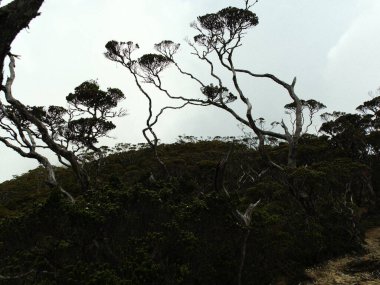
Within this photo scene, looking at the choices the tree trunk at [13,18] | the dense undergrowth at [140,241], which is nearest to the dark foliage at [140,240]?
the dense undergrowth at [140,241]

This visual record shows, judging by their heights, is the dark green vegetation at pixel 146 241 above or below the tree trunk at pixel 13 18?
below

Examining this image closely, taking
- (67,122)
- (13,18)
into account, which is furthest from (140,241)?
(67,122)

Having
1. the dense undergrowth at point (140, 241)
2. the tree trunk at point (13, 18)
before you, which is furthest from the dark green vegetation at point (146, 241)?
the tree trunk at point (13, 18)

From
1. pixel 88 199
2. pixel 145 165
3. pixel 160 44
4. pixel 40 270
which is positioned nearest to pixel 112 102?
pixel 160 44

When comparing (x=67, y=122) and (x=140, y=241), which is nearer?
(x=140, y=241)

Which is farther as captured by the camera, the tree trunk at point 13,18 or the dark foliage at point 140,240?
the dark foliage at point 140,240

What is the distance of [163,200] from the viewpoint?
8.20m

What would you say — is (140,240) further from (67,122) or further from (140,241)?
(67,122)

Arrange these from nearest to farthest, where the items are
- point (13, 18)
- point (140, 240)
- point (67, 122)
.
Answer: point (13, 18), point (140, 240), point (67, 122)

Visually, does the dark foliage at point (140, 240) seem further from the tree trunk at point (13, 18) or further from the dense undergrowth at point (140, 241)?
the tree trunk at point (13, 18)

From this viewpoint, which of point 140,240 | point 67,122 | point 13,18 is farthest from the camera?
point 67,122

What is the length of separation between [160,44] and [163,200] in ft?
50.4

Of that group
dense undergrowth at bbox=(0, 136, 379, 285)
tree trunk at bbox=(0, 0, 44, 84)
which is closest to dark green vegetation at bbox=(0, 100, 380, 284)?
dense undergrowth at bbox=(0, 136, 379, 285)

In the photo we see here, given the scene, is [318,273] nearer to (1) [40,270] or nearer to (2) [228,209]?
(2) [228,209]
